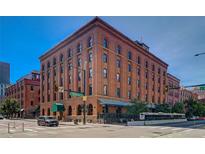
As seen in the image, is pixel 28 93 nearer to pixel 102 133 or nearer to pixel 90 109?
pixel 90 109

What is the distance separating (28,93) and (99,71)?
34295 mm

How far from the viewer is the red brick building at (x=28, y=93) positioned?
6374 centimetres

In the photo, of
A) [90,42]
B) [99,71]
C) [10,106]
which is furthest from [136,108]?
[10,106]

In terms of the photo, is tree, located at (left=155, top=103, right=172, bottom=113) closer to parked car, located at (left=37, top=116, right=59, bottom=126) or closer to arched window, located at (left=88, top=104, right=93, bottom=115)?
arched window, located at (left=88, top=104, right=93, bottom=115)

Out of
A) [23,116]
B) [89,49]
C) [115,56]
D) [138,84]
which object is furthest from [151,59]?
[23,116]

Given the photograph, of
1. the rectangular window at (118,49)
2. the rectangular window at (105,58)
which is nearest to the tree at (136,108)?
the rectangular window at (105,58)

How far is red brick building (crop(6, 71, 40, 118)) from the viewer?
63.7 m

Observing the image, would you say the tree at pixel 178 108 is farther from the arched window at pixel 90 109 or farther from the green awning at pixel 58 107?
the green awning at pixel 58 107

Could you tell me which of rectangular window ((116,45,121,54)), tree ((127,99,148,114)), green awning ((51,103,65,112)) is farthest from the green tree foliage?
green awning ((51,103,65,112))

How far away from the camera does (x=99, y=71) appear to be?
131 feet

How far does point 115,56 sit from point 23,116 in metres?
37.4

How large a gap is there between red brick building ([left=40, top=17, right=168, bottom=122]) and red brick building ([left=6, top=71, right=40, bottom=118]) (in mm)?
9365

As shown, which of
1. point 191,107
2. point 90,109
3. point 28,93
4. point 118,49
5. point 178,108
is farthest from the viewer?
point 28,93

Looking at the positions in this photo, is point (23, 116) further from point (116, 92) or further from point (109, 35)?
point (109, 35)
